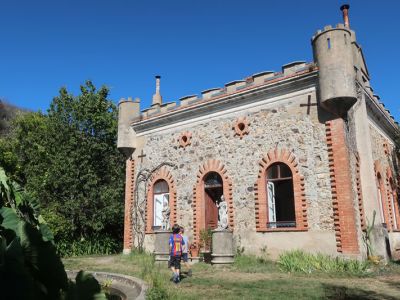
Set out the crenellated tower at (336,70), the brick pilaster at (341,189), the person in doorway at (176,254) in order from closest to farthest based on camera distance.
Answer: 1. the person in doorway at (176,254)
2. the brick pilaster at (341,189)
3. the crenellated tower at (336,70)

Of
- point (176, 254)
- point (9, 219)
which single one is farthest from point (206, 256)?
point (9, 219)

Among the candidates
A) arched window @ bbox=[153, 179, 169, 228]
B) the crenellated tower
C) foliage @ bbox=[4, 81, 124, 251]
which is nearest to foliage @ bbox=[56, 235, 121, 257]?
foliage @ bbox=[4, 81, 124, 251]

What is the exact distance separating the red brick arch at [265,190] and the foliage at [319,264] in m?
1.02

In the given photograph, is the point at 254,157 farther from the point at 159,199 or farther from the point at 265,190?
the point at 159,199

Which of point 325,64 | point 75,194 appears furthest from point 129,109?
point 325,64

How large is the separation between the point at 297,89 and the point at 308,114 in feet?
3.51

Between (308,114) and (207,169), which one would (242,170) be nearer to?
(207,169)

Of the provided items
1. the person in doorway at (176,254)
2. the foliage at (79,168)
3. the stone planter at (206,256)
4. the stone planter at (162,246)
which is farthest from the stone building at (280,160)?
the person in doorway at (176,254)

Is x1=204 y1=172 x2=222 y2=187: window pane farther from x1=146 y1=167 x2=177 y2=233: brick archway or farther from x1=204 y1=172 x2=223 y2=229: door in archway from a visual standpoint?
x1=146 y1=167 x2=177 y2=233: brick archway

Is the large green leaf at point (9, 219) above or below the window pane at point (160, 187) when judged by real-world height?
below

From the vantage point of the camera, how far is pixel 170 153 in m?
16.9

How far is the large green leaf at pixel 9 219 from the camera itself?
2.37 metres

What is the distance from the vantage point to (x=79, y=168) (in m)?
20.3

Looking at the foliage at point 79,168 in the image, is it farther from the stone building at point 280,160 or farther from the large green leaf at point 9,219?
the large green leaf at point 9,219
